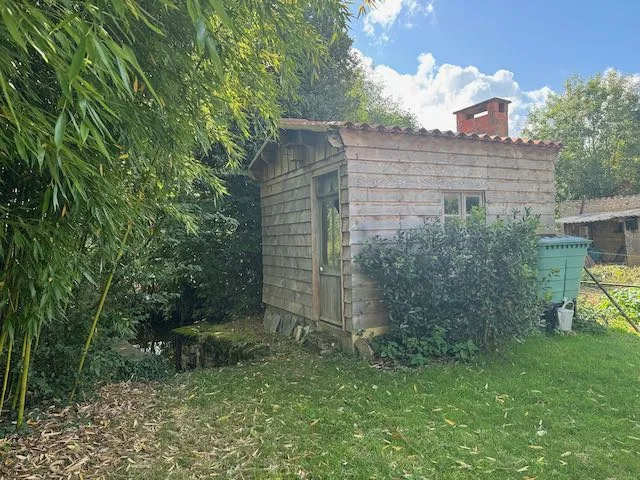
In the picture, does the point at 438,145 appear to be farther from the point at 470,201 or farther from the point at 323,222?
the point at 323,222

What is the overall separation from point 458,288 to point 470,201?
1650mm

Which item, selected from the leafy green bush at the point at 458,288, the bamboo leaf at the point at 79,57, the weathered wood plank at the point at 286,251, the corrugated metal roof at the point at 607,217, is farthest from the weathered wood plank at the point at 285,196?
the corrugated metal roof at the point at 607,217

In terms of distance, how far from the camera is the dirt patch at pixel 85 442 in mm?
2729

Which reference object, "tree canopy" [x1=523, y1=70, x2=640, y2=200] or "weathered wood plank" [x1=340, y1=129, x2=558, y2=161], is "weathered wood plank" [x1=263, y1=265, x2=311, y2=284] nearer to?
"weathered wood plank" [x1=340, y1=129, x2=558, y2=161]

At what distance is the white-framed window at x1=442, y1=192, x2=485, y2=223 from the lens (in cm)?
573

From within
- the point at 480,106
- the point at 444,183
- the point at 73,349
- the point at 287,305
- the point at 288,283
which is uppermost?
the point at 480,106

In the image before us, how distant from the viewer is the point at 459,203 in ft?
19.2

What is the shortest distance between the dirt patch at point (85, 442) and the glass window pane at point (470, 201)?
446 cm

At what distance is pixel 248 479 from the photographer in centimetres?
261

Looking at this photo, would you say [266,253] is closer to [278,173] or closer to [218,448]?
[278,173]

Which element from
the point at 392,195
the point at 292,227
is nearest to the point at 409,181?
the point at 392,195

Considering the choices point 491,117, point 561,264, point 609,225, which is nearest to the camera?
point 561,264

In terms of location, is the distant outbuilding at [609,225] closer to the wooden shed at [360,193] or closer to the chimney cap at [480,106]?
the chimney cap at [480,106]

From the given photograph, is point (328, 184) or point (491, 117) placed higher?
point (491, 117)
